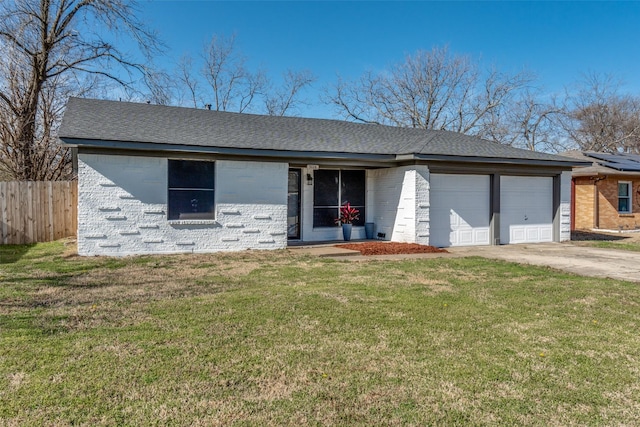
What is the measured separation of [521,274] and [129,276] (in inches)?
282

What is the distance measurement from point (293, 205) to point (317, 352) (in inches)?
368

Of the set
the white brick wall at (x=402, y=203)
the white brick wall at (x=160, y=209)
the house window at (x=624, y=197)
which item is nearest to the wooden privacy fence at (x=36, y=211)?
the white brick wall at (x=160, y=209)

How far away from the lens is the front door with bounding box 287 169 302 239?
13.2m

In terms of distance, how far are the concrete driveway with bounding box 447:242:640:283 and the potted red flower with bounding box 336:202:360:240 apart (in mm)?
→ 3051

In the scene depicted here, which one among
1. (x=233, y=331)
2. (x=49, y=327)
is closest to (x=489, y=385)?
(x=233, y=331)

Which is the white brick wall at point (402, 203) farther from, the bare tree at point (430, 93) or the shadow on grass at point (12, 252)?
the bare tree at point (430, 93)

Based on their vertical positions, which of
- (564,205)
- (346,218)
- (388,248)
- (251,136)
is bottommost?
(388,248)

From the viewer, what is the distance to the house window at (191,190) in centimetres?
1091

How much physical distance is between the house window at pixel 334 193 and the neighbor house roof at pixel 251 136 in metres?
1.08

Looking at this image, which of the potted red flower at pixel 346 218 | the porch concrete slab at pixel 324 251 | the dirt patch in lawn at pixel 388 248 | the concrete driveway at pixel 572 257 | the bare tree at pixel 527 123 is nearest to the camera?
the concrete driveway at pixel 572 257

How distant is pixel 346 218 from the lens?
44.7 ft

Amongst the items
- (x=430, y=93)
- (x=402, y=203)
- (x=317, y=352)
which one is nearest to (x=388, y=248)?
(x=402, y=203)

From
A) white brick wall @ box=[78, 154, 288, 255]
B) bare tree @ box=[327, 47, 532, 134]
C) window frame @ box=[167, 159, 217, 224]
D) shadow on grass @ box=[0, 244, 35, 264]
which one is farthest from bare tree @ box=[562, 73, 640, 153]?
shadow on grass @ box=[0, 244, 35, 264]

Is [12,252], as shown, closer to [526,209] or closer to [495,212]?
[495,212]
